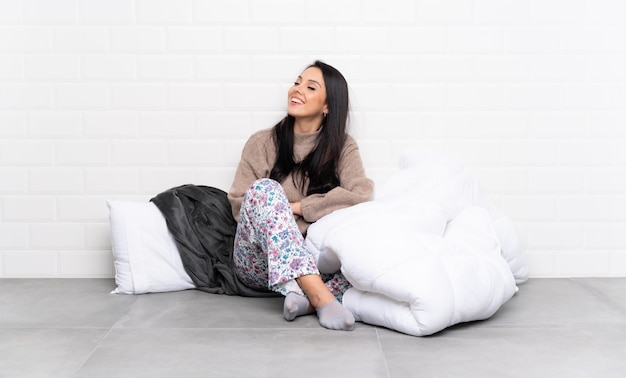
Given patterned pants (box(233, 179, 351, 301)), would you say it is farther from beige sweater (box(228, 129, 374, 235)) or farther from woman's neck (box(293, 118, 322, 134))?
woman's neck (box(293, 118, 322, 134))

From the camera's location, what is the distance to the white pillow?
125 inches

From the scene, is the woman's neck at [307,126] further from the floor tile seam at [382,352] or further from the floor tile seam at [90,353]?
the floor tile seam at [90,353]

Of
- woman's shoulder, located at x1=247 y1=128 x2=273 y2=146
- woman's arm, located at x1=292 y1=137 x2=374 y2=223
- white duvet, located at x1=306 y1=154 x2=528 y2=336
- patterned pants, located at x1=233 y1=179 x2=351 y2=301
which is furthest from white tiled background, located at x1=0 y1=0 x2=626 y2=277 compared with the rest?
patterned pants, located at x1=233 y1=179 x2=351 y2=301

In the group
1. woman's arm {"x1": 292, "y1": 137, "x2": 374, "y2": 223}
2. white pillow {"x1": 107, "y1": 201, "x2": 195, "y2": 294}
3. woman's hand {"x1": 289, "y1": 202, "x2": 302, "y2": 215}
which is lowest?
white pillow {"x1": 107, "y1": 201, "x2": 195, "y2": 294}

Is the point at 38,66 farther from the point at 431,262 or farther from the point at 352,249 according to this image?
the point at 431,262

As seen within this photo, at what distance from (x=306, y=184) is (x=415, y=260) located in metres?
0.77

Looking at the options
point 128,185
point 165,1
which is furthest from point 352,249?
point 165,1

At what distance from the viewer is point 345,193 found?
307 centimetres

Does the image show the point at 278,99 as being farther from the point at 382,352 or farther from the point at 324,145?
the point at 382,352

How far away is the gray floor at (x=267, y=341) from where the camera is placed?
2170mm

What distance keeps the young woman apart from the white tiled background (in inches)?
9.3

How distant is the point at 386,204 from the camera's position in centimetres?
296

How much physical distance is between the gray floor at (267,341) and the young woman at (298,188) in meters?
0.13

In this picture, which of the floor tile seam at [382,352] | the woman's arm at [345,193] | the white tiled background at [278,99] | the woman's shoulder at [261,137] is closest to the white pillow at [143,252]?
the white tiled background at [278,99]
